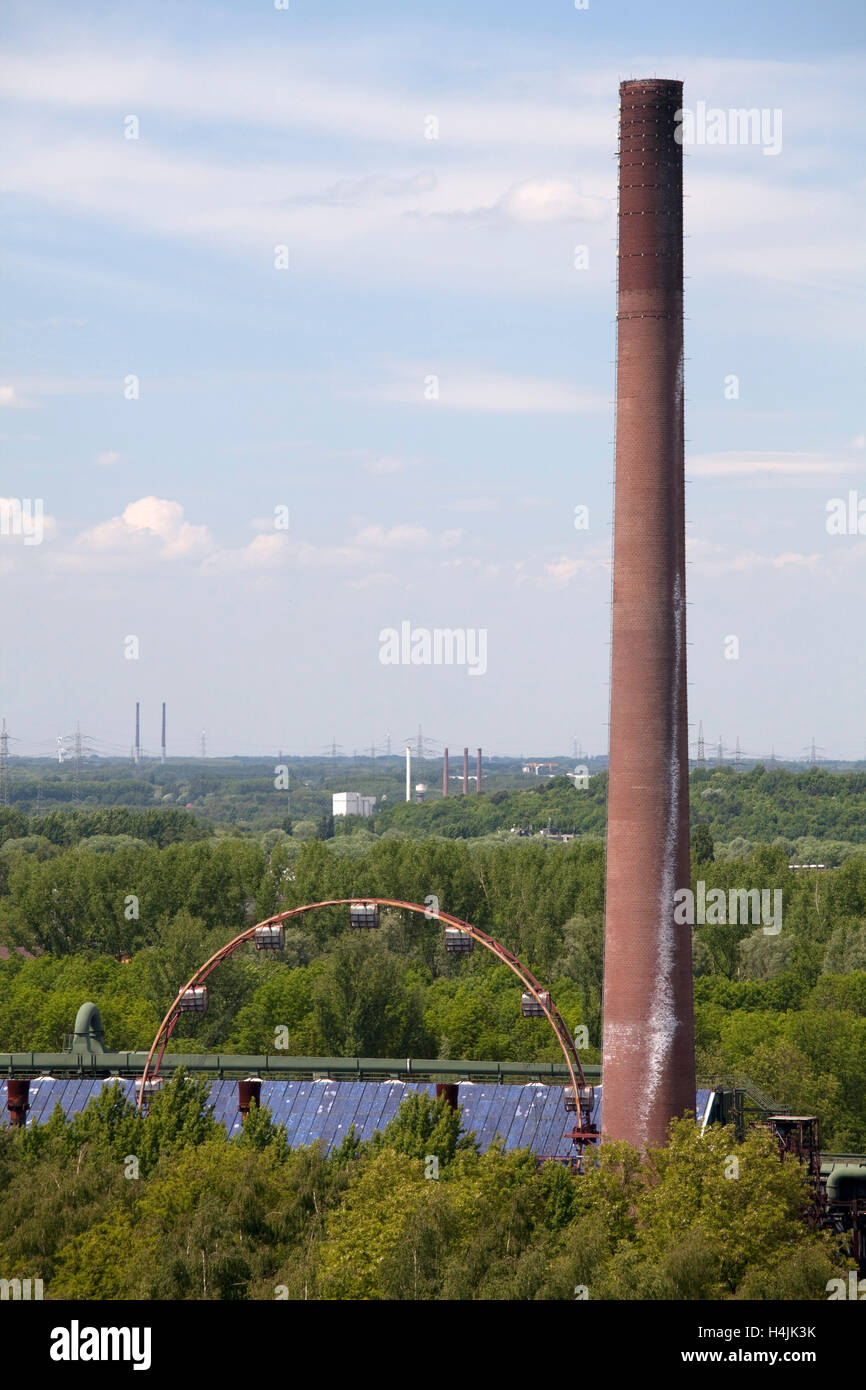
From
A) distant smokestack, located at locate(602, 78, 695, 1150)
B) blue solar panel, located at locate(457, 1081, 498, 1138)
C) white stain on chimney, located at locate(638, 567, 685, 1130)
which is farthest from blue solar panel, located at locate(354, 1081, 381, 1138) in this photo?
white stain on chimney, located at locate(638, 567, 685, 1130)

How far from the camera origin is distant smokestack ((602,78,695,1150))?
1879 inches

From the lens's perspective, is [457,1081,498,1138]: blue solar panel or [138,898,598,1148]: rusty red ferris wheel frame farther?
[457,1081,498,1138]: blue solar panel

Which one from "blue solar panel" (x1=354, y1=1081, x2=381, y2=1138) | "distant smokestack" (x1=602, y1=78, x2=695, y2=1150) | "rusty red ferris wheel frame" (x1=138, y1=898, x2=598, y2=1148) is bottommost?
"blue solar panel" (x1=354, y1=1081, x2=381, y2=1138)

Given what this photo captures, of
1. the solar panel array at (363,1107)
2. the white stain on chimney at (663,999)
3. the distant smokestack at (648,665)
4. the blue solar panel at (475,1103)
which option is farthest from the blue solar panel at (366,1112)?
the white stain on chimney at (663,999)

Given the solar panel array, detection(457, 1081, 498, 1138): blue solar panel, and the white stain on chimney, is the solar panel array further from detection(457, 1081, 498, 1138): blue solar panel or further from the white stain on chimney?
the white stain on chimney

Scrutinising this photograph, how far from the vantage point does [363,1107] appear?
198 feet

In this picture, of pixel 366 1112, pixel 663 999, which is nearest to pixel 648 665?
pixel 663 999

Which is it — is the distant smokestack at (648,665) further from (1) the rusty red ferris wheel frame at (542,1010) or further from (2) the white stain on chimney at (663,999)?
(1) the rusty red ferris wheel frame at (542,1010)

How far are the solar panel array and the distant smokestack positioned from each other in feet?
32.5

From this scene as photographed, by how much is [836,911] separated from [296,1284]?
270ft

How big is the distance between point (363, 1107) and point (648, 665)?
63.7 feet

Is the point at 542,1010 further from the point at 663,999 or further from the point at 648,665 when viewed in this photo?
the point at 648,665
